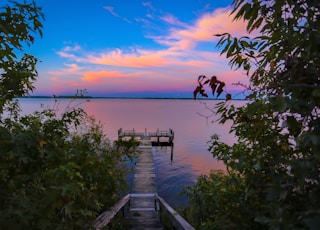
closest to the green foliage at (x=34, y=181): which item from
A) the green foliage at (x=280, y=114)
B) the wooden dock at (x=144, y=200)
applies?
the green foliage at (x=280, y=114)

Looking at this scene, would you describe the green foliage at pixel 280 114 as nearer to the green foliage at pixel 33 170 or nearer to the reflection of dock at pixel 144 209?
the green foliage at pixel 33 170

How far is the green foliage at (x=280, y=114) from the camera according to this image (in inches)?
39.9

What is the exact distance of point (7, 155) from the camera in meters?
1.76

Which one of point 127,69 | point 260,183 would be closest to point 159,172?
point 260,183

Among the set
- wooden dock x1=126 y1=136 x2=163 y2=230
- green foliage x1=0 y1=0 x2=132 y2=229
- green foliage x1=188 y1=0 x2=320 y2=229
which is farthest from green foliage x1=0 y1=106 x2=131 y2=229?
wooden dock x1=126 y1=136 x2=163 y2=230

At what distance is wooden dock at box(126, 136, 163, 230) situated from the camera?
7.16m

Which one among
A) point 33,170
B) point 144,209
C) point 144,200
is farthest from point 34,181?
point 144,200

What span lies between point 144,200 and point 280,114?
10.4m

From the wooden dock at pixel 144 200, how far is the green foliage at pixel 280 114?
15.9 feet

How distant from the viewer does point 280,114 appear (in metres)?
1.49

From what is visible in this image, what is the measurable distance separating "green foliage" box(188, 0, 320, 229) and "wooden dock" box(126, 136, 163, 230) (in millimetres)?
4837

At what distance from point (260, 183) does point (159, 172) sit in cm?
2290

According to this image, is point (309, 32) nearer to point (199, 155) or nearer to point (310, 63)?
point (310, 63)

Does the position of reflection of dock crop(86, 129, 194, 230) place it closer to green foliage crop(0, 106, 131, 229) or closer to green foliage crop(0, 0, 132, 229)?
green foliage crop(0, 0, 132, 229)
